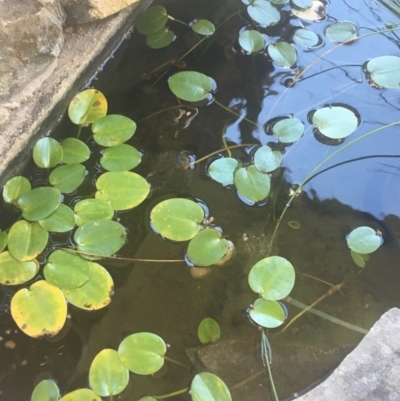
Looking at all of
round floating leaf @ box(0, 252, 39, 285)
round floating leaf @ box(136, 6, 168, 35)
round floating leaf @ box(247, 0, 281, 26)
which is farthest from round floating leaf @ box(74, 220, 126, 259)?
round floating leaf @ box(247, 0, 281, 26)

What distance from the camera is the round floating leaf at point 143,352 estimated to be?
95 cm

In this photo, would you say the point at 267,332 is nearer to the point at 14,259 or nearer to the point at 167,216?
Answer: the point at 167,216

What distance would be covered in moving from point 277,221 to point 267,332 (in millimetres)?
301

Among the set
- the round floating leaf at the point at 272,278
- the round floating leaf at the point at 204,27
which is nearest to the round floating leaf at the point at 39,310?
the round floating leaf at the point at 272,278

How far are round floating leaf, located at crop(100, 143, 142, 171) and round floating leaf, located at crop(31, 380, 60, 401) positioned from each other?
55 cm

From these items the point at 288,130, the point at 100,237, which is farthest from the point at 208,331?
the point at 288,130

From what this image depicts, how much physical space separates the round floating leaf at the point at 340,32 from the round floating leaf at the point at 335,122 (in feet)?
1.09

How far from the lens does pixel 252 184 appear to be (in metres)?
1.15

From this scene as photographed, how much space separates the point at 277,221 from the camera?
1.16 m

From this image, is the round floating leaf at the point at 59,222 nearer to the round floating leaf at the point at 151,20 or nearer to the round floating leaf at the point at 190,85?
the round floating leaf at the point at 190,85

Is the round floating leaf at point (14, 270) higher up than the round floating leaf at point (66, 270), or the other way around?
the round floating leaf at point (14, 270)

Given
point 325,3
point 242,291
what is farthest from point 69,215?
point 325,3

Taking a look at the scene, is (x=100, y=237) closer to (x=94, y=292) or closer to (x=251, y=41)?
(x=94, y=292)

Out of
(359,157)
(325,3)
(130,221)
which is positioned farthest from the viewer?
(325,3)
